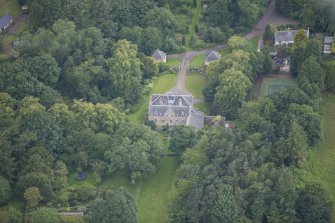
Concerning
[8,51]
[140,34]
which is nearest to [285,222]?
[140,34]

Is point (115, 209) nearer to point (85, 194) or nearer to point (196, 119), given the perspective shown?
point (85, 194)

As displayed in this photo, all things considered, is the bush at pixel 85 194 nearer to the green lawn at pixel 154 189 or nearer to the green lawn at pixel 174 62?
the green lawn at pixel 154 189

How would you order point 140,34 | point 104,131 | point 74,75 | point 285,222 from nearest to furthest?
point 285,222, point 104,131, point 74,75, point 140,34

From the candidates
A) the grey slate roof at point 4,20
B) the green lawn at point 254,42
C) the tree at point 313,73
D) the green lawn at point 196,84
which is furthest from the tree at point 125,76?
the tree at point 313,73

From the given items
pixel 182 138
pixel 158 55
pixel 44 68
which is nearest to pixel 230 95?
pixel 182 138

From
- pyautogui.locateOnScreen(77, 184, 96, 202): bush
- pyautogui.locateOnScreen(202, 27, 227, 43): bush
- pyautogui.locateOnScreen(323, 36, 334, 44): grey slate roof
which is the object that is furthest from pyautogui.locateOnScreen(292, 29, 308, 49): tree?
pyautogui.locateOnScreen(77, 184, 96, 202): bush

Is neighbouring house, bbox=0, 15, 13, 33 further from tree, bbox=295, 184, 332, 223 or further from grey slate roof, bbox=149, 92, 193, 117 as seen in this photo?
tree, bbox=295, 184, 332, 223

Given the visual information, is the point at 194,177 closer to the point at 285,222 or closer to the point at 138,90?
the point at 285,222
